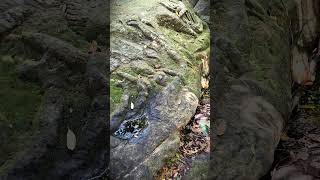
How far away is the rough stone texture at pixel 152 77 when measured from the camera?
3.27m

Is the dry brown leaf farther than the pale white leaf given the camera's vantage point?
Yes

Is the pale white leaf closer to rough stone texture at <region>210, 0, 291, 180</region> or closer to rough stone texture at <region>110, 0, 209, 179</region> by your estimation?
rough stone texture at <region>110, 0, 209, 179</region>

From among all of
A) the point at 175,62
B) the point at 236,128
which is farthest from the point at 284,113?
the point at 175,62

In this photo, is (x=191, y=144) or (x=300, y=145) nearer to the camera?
(x=191, y=144)

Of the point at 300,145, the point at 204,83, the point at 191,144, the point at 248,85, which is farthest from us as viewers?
the point at 300,145

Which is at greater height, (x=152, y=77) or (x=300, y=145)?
(x=152, y=77)

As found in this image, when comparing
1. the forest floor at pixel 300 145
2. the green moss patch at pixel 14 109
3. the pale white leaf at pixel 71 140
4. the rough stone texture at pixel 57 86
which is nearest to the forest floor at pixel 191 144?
the rough stone texture at pixel 57 86

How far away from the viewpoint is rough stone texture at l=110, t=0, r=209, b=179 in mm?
3271

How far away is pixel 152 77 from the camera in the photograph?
12.2 feet

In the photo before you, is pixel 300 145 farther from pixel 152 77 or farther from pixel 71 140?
pixel 71 140

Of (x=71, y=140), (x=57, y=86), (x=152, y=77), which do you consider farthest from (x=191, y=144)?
(x=57, y=86)

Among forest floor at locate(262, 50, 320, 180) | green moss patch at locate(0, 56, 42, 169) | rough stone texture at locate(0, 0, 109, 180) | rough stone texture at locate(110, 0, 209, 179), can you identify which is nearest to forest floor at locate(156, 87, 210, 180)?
rough stone texture at locate(110, 0, 209, 179)

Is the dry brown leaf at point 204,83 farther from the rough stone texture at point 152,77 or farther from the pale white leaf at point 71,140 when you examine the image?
the pale white leaf at point 71,140

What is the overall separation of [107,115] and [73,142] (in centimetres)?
38
